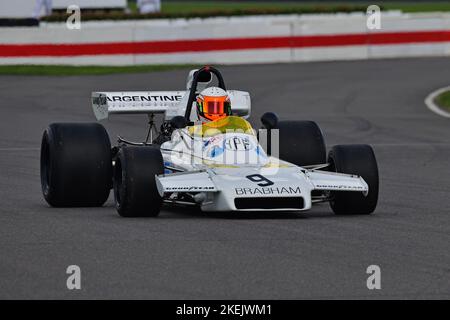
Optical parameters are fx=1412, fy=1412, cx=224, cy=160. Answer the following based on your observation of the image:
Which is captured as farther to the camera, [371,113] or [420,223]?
[371,113]

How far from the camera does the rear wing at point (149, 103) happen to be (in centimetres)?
1487

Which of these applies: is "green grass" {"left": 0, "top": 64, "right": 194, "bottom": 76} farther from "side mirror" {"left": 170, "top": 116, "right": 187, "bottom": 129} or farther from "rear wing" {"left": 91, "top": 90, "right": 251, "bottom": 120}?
"side mirror" {"left": 170, "top": 116, "right": 187, "bottom": 129}

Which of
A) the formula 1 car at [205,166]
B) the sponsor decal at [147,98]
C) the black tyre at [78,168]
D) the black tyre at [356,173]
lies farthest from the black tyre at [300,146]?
the black tyre at [78,168]

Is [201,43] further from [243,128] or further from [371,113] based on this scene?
[243,128]

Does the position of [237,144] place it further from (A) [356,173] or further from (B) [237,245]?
(B) [237,245]

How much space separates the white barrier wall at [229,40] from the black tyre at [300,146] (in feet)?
51.6

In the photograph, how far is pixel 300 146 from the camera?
14.4 meters

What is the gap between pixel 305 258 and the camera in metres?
10.4

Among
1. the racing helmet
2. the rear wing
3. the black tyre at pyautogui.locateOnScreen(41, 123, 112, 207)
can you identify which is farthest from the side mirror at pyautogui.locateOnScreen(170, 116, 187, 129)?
the rear wing

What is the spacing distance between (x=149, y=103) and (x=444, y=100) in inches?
480

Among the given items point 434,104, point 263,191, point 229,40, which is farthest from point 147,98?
point 229,40
